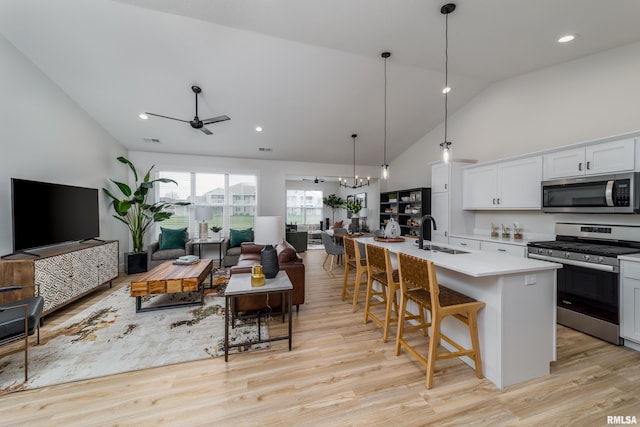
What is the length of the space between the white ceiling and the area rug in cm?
336

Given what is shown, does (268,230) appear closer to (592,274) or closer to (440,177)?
(592,274)

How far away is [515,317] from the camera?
6.14ft

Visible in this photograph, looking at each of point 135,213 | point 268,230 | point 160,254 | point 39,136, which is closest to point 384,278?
point 268,230

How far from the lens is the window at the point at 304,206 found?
1059cm

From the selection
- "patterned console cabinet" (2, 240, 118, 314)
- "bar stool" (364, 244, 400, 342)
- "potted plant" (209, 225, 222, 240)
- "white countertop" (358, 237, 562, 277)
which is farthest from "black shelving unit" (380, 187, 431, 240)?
"patterned console cabinet" (2, 240, 118, 314)

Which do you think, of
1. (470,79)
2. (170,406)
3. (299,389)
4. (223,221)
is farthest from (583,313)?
(223,221)

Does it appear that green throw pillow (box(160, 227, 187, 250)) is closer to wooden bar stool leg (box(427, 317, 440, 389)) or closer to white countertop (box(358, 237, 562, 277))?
white countertop (box(358, 237, 562, 277))

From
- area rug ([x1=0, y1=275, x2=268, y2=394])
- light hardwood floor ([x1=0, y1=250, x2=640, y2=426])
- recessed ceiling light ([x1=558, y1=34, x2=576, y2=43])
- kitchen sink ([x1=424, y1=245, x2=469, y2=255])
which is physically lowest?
light hardwood floor ([x1=0, y1=250, x2=640, y2=426])

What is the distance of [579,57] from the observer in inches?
125

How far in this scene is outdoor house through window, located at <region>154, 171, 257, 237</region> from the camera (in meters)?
6.10

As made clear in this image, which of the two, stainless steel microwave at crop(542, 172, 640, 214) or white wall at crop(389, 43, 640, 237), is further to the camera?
white wall at crop(389, 43, 640, 237)

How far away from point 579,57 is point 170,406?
577 centimetres

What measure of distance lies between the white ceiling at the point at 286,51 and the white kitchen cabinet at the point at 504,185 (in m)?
1.43

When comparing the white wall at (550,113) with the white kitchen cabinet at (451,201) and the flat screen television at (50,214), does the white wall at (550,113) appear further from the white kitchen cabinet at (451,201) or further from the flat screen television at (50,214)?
→ the flat screen television at (50,214)
